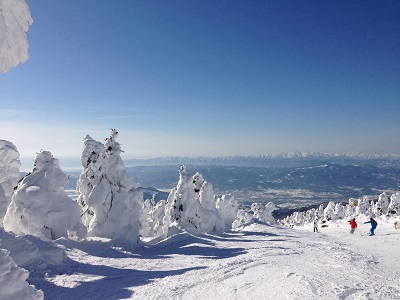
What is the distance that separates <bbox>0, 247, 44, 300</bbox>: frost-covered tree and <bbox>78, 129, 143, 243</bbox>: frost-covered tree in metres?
18.9

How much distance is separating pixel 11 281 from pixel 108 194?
21380 millimetres

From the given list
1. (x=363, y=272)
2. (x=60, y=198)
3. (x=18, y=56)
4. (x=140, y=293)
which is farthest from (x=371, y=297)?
(x=60, y=198)

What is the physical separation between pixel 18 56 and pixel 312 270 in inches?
536

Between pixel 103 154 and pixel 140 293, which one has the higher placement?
pixel 103 154

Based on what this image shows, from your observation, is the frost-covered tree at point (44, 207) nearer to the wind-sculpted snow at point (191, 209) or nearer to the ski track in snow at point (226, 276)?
the ski track in snow at point (226, 276)

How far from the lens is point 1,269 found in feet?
14.4

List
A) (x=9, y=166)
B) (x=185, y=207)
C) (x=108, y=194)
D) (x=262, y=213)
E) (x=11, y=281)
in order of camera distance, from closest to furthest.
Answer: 1. (x=11, y=281)
2. (x=9, y=166)
3. (x=108, y=194)
4. (x=185, y=207)
5. (x=262, y=213)

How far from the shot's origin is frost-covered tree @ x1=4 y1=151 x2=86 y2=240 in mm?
19828

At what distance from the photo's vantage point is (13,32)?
5.18m

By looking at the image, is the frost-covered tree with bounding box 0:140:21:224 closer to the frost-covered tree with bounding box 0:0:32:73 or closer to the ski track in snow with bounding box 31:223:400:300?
the ski track in snow with bounding box 31:223:400:300

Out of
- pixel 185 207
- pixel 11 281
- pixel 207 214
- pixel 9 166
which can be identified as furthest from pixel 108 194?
pixel 11 281

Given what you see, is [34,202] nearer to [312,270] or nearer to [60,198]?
[60,198]

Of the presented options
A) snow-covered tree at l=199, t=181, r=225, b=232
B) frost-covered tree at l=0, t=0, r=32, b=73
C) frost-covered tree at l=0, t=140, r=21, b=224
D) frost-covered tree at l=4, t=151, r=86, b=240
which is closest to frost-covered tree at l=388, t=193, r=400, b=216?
snow-covered tree at l=199, t=181, r=225, b=232

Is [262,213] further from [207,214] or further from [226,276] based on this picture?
[226,276]
